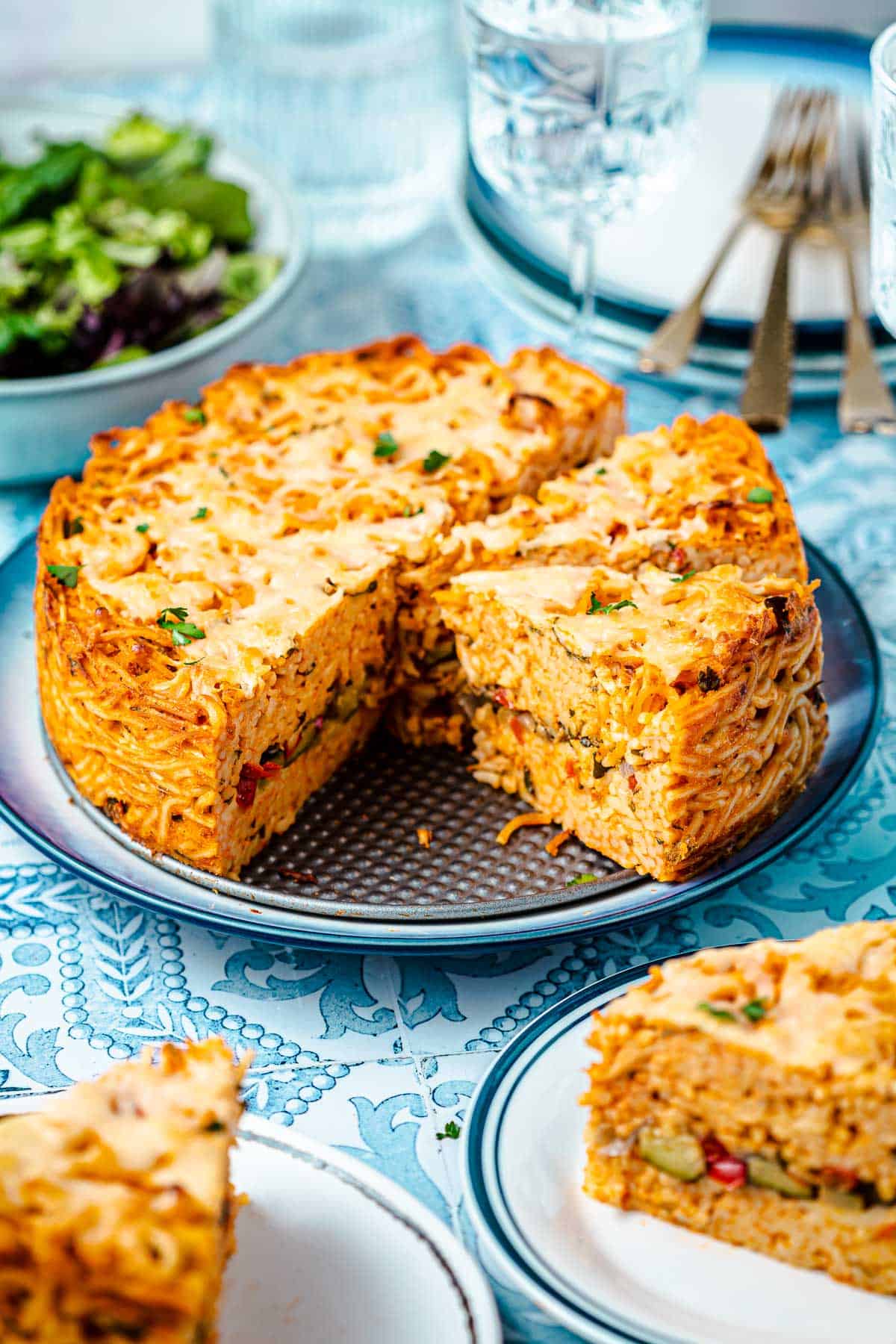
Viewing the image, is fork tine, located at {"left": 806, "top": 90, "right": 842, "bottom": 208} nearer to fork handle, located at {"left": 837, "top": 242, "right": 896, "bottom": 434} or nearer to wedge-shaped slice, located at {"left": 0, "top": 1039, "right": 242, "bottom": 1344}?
fork handle, located at {"left": 837, "top": 242, "right": 896, "bottom": 434}

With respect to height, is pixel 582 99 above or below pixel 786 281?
above

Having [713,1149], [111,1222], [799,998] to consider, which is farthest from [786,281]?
[111,1222]

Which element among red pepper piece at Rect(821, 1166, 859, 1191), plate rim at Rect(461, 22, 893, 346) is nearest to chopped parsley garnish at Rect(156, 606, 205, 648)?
red pepper piece at Rect(821, 1166, 859, 1191)

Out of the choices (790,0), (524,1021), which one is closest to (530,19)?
(524,1021)

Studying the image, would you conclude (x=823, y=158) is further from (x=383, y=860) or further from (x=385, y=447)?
(x=383, y=860)

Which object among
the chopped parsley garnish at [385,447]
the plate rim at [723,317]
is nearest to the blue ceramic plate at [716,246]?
the plate rim at [723,317]

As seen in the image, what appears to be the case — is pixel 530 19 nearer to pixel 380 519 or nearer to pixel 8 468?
pixel 380 519

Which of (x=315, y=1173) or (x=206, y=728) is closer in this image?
(x=315, y=1173)
